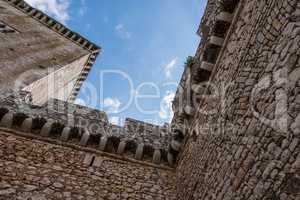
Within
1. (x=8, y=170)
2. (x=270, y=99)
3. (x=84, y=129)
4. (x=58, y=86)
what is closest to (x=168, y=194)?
(x=84, y=129)

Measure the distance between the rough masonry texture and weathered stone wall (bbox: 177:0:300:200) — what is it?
0.05 feet

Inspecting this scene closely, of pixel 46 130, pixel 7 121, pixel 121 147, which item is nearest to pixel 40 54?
pixel 7 121

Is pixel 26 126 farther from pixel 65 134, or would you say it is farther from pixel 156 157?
pixel 156 157

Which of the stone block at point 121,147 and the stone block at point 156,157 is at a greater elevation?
the stone block at point 121,147

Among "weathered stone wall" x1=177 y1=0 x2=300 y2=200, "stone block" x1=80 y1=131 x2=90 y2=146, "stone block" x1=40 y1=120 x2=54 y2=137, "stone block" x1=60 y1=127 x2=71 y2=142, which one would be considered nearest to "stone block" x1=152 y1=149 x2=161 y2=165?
"weathered stone wall" x1=177 y1=0 x2=300 y2=200

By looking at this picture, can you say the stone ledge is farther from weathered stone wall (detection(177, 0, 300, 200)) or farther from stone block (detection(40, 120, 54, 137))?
weathered stone wall (detection(177, 0, 300, 200))

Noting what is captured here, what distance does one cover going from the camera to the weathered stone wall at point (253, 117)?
13.2 feet

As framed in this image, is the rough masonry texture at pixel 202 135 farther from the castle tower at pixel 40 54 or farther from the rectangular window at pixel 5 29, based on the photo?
the rectangular window at pixel 5 29

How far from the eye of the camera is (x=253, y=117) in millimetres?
4934

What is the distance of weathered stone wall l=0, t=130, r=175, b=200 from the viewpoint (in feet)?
22.2

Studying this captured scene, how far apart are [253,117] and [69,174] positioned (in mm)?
4017

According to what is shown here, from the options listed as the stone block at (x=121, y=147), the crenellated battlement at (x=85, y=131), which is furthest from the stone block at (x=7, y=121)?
the stone block at (x=121, y=147)

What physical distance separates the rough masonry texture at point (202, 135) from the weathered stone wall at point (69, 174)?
2 cm

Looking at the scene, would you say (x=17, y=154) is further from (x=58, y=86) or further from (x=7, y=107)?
(x=58, y=86)
